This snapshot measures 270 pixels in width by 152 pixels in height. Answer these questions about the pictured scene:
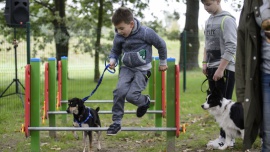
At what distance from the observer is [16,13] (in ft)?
33.6

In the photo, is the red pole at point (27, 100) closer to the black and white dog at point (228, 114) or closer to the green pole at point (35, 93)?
the green pole at point (35, 93)

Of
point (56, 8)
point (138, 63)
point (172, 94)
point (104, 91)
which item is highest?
point (56, 8)

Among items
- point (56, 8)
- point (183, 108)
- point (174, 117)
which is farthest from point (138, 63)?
point (56, 8)

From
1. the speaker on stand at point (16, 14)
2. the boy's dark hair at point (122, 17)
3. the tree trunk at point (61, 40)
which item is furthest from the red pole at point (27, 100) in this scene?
the tree trunk at point (61, 40)

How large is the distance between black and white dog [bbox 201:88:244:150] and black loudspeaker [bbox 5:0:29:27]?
18.5 ft

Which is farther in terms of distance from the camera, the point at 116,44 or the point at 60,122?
the point at 60,122

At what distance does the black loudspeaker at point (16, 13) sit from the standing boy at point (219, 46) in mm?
5637

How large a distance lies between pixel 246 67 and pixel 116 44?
7.38 ft

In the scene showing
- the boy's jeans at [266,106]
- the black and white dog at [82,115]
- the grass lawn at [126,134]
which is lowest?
the grass lawn at [126,134]

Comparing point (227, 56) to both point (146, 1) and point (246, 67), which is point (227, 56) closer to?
point (246, 67)

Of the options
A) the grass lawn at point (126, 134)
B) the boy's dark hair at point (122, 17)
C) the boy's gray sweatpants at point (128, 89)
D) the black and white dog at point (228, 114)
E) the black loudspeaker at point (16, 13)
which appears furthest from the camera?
the black loudspeaker at point (16, 13)

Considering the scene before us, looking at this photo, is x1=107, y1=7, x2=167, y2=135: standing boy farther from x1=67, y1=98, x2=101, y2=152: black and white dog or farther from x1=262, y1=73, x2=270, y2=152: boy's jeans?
x1=262, y1=73, x2=270, y2=152: boy's jeans

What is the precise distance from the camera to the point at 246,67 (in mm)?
3387

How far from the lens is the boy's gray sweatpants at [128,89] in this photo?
5.20 metres
